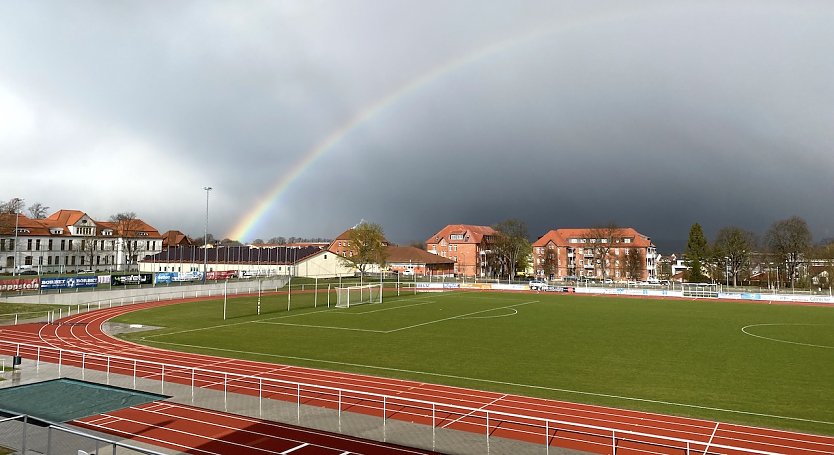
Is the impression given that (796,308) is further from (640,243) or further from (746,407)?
(640,243)

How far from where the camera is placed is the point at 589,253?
13562 centimetres

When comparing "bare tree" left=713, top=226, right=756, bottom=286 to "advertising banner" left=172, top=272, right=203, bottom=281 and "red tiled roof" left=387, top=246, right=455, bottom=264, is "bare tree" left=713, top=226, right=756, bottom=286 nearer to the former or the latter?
"red tiled roof" left=387, top=246, right=455, bottom=264

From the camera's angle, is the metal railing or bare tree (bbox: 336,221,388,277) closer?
the metal railing

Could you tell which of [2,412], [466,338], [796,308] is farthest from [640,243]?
[2,412]

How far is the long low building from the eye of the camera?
4315 inches

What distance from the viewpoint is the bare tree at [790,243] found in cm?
9088

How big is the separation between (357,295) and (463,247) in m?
85.3

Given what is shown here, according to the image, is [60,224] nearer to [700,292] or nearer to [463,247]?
[463,247]

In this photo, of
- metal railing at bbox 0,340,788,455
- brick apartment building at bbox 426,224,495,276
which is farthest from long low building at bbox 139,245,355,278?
metal railing at bbox 0,340,788,455

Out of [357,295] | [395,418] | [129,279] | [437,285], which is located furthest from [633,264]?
[395,418]

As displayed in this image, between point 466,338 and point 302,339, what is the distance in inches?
420

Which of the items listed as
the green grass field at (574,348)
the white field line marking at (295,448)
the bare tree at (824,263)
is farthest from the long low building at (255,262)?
the white field line marking at (295,448)

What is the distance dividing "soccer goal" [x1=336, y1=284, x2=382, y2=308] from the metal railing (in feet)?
113

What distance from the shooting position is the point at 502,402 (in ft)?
60.5
